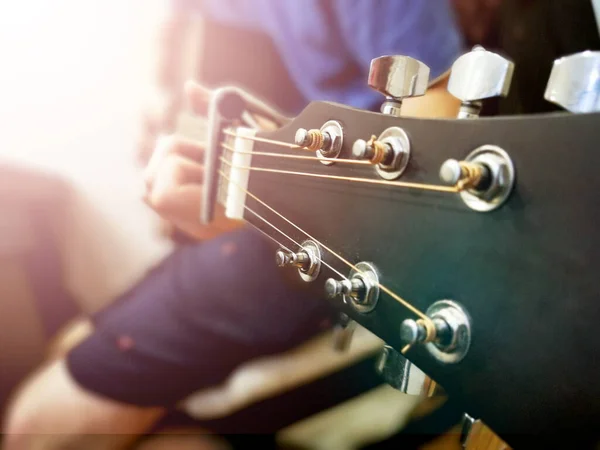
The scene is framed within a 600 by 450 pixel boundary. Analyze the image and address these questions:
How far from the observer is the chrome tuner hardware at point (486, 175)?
0.29m

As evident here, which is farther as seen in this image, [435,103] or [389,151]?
[435,103]

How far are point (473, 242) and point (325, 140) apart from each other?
16cm

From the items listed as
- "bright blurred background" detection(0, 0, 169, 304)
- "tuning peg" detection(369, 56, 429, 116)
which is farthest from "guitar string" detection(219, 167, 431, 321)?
"bright blurred background" detection(0, 0, 169, 304)

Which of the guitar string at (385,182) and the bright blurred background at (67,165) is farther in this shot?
the bright blurred background at (67,165)

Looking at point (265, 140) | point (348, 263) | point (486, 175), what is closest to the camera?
point (486, 175)

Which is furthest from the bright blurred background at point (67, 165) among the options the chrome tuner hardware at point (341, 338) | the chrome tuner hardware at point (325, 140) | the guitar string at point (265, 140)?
the chrome tuner hardware at point (325, 140)

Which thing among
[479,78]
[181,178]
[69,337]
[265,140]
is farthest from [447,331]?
[69,337]

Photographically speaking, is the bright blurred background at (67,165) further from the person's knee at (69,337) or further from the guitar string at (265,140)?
the guitar string at (265,140)

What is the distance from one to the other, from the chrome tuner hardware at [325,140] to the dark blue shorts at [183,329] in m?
0.33

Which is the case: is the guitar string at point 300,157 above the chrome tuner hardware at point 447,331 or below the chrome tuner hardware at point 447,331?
above

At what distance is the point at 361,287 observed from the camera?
1.28 ft

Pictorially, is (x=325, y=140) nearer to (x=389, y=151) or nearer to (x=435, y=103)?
(x=389, y=151)

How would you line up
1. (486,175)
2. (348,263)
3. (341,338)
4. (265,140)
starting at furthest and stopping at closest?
1. (341,338)
2. (265,140)
3. (348,263)
4. (486,175)

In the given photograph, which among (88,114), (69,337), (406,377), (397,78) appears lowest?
(69,337)
